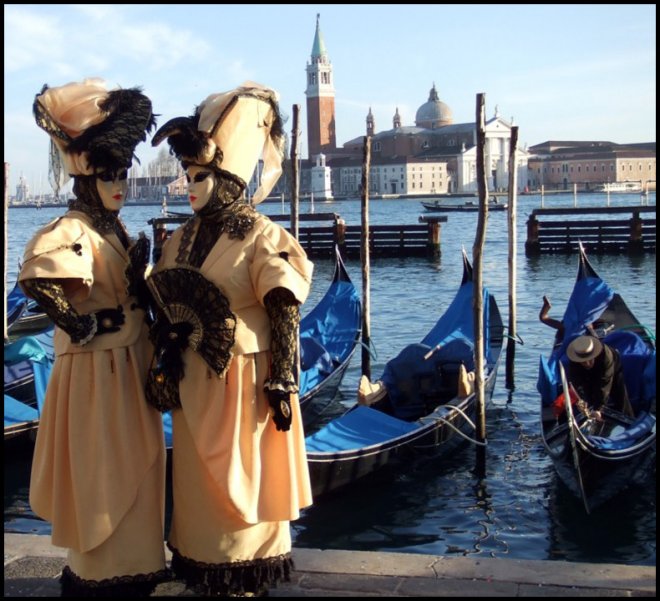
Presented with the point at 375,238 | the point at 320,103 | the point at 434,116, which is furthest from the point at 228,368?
Answer: the point at 434,116

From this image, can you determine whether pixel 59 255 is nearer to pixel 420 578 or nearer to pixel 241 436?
pixel 241 436

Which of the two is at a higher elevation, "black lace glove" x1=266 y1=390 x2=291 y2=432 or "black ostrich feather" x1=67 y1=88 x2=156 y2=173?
"black ostrich feather" x1=67 y1=88 x2=156 y2=173

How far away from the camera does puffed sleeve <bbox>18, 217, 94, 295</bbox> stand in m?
2.30

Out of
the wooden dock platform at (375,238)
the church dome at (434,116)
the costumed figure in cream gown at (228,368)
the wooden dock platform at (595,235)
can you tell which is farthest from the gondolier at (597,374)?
the church dome at (434,116)

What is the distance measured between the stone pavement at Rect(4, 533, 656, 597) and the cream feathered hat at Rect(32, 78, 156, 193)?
108cm

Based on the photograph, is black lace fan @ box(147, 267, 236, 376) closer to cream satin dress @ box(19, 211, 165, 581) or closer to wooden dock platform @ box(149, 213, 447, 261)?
cream satin dress @ box(19, 211, 165, 581)

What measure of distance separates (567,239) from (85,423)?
19058mm

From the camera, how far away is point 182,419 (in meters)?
2.43

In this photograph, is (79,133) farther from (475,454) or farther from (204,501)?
(475,454)

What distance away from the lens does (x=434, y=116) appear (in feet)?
307

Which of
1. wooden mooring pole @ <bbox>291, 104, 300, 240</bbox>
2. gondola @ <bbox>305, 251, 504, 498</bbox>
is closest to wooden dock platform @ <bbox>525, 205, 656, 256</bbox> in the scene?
wooden mooring pole @ <bbox>291, 104, 300, 240</bbox>

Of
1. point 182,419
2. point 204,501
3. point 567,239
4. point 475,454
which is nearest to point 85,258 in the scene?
point 182,419

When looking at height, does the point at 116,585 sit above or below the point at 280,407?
below

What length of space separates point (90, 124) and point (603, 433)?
3626 mm
